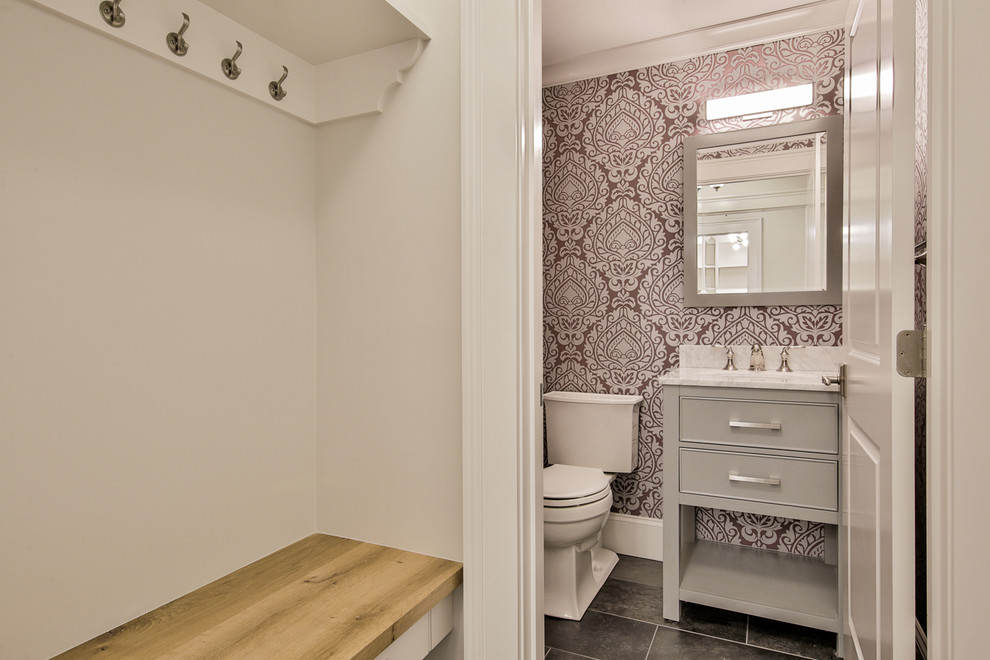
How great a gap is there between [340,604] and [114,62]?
42.0 inches

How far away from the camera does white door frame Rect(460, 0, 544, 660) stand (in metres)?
1.13

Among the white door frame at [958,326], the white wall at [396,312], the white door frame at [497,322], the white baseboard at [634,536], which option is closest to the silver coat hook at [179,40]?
the white wall at [396,312]

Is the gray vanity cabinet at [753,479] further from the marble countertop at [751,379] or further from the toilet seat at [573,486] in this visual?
the toilet seat at [573,486]

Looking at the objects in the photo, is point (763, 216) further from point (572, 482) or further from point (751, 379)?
point (572, 482)

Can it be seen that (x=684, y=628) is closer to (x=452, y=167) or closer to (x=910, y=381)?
(x=910, y=381)

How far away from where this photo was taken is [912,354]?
89cm

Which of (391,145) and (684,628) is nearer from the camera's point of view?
(391,145)

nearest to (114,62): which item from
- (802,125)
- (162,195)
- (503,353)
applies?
(162,195)

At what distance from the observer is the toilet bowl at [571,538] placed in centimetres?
203

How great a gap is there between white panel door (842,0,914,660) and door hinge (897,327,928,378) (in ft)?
0.07

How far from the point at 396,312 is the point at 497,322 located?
27cm

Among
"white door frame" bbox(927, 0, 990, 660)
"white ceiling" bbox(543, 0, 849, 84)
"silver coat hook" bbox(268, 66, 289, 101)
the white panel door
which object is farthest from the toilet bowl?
"white ceiling" bbox(543, 0, 849, 84)

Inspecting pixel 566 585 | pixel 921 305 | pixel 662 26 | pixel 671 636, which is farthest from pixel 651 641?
pixel 662 26

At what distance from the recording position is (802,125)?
2324 mm
